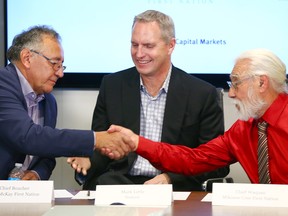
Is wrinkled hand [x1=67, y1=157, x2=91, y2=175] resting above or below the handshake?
below

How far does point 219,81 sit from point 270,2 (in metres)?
0.73

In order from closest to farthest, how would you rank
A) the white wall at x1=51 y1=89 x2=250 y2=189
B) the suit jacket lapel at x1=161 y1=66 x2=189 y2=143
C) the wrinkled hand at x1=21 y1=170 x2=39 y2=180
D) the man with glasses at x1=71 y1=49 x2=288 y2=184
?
the man with glasses at x1=71 y1=49 x2=288 y2=184
the wrinkled hand at x1=21 y1=170 x2=39 y2=180
the suit jacket lapel at x1=161 y1=66 x2=189 y2=143
the white wall at x1=51 y1=89 x2=250 y2=189

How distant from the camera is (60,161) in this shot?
4.86 meters

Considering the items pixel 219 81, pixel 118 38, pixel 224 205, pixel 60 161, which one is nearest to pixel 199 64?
pixel 219 81

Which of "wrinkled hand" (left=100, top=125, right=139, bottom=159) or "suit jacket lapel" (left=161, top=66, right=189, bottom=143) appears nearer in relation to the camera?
"wrinkled hand" (left=100, top=125, right=139, bottom=159)

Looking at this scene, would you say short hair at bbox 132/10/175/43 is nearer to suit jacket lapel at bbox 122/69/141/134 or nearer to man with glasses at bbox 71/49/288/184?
suit jacket lapel at bbox 122/69/141/134

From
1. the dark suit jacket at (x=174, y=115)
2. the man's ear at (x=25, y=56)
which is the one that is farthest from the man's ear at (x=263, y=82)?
the man's ear at (x=25, y=56)

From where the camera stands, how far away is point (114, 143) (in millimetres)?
3230

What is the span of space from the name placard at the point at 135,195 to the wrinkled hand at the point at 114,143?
2.44 feet

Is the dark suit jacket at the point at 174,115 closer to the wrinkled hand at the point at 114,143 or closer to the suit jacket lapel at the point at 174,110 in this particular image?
the suit jacket lapel at the point at 174,110

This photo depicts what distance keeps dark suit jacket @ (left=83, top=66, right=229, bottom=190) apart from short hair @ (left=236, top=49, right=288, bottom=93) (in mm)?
660

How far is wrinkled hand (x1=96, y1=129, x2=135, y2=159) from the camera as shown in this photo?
3182 millimetres

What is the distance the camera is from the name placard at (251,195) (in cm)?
237

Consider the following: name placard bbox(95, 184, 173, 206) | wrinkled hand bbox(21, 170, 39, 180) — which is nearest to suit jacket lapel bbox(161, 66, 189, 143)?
wrinkled hand bbox(21, 170, 39, 180)
